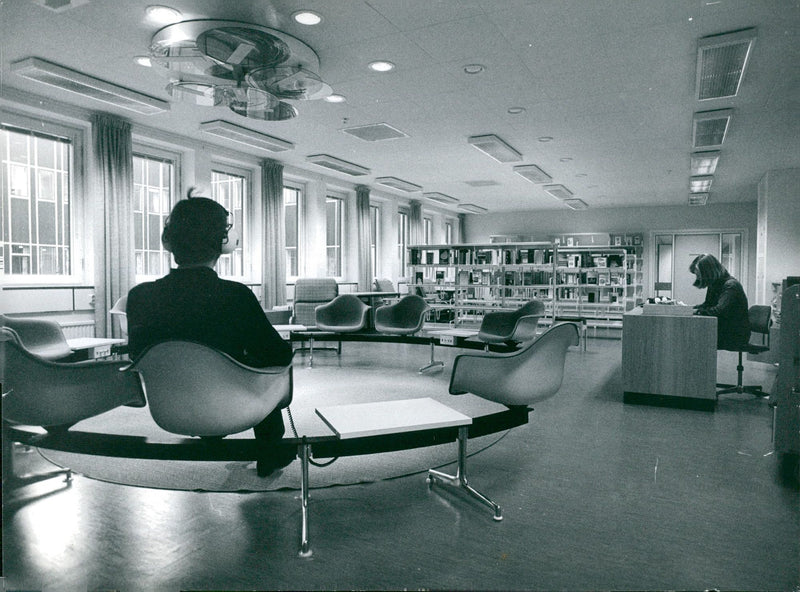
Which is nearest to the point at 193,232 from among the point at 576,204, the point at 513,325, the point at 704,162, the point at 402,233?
the point at 513,325

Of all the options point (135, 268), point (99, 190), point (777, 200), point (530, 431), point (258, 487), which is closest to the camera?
point (258, 487)

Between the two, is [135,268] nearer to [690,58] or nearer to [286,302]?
[286,302]

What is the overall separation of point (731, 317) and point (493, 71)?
304 cm

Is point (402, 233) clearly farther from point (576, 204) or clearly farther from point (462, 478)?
point (462, 478)

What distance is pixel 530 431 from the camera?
12.2ft

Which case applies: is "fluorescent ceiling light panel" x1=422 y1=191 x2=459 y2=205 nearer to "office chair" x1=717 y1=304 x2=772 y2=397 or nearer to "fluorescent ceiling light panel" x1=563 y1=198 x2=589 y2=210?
"fluorescent ceiling light panel" x1=563 y1=198 x2=589 y2=210

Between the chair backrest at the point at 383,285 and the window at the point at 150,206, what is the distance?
4.62m

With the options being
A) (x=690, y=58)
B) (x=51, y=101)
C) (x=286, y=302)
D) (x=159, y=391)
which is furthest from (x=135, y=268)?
(x=690, y=58)

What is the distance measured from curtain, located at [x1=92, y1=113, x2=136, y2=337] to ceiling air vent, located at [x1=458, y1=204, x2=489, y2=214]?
Answer: 9.08 m

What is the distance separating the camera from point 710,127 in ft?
20.9

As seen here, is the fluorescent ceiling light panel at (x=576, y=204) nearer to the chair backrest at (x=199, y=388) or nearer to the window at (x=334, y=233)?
the window at (x=334, y=233)

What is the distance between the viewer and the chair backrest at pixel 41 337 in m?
4.20

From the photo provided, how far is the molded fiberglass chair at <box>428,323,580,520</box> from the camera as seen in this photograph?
269cm

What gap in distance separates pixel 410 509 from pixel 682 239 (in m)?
13.8
